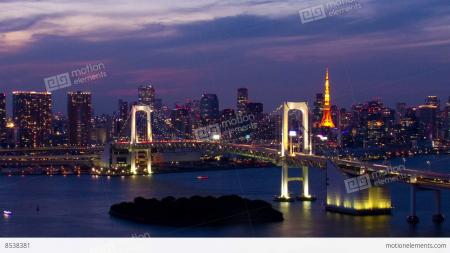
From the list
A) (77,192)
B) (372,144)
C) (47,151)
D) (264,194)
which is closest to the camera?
(264,194)

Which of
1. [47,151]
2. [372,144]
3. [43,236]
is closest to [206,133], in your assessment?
[47,151]

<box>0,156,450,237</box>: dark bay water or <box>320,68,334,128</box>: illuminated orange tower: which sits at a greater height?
<box>320,68,334,128</box>: illuminated orange tower

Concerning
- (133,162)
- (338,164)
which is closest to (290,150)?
(338,164)

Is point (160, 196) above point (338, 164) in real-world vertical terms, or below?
below

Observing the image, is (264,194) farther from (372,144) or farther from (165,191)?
(372,144)

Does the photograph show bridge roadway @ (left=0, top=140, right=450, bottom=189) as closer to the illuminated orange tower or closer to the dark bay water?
the dark bay water

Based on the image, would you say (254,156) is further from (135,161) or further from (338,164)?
(135,161)

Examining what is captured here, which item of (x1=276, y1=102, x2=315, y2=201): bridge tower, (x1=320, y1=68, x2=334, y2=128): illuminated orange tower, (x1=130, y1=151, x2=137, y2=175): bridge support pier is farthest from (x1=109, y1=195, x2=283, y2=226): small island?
(x1=320, y1=68, x2=334, y2=128): illuminated orange tower
